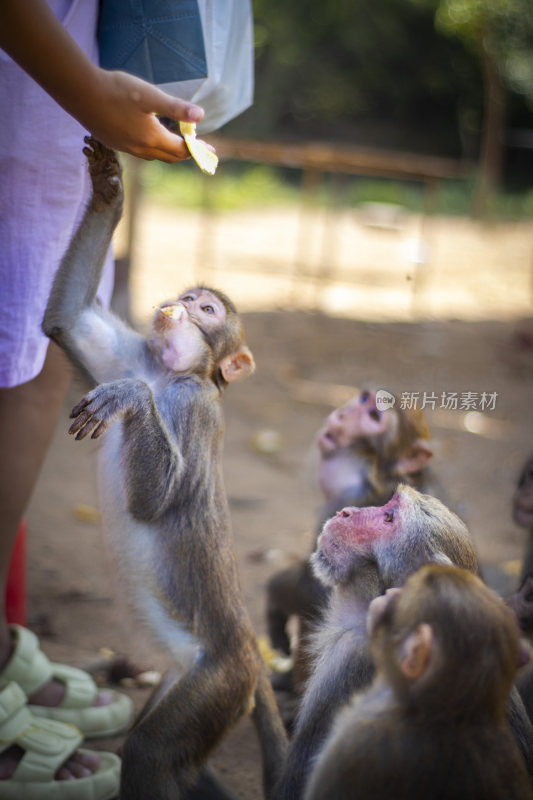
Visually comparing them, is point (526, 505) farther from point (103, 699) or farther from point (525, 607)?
point (103, 699)

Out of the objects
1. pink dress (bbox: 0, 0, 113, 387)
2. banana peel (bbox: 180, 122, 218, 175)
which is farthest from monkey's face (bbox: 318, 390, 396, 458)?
banana peel (bbox: 180, 122, 218, 175)

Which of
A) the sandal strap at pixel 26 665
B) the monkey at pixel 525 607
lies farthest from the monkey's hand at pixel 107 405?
the monkey at pixel 525 607

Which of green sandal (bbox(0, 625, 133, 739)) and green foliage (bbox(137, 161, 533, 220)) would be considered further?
green foliage (bbox(137, 161, 533, 220))

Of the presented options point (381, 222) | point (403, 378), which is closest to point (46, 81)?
point (403, 378)

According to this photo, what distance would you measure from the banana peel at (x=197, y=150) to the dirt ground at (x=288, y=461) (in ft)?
3.09

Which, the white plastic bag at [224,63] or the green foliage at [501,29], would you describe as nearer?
the white plastic bag at [224,63]

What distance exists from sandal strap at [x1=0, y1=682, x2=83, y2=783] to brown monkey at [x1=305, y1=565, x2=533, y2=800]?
118 cm

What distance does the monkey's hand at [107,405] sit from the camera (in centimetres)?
231

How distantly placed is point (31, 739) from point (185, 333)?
53.0 inches

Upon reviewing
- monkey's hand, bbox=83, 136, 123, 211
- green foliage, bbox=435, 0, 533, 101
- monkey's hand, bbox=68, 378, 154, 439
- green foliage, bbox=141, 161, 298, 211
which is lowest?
monkey's hand, bbox=68, 378, 154, 439

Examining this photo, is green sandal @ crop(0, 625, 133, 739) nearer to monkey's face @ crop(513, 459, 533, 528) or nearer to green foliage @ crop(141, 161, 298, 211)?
monkey's face @ crop(513, 459, 533, 528)

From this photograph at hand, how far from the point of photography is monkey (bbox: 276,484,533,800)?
2.22 meters

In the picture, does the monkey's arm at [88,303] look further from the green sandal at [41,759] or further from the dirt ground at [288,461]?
the green sandal at [41,759]

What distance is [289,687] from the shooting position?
Result: 11.7ft
